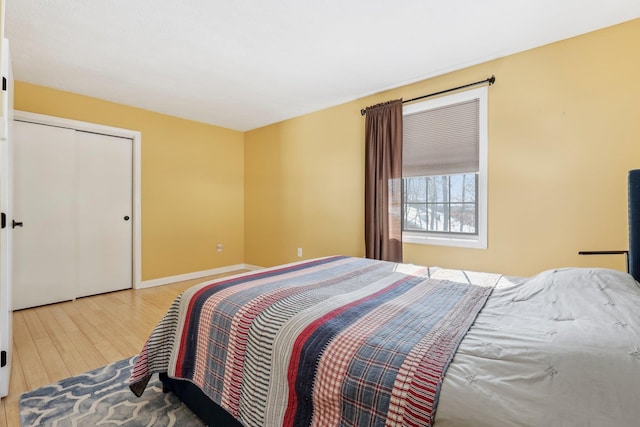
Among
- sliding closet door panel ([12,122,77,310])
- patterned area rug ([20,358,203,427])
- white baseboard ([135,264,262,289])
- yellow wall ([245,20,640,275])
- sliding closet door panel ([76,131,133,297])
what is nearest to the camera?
patterned area rug ([20,358,203,427])

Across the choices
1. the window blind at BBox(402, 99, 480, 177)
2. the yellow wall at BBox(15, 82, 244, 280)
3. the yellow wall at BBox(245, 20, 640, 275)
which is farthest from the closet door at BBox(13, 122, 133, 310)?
the window blind at BBox(402, 99, 480, 177)

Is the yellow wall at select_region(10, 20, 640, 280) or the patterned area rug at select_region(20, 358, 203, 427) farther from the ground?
the yellow wall at select_region(10, 20, 640, 280)

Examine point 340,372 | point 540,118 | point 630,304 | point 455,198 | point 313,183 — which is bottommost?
point 340,372

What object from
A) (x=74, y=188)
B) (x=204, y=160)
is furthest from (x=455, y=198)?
(x=74, y=188)

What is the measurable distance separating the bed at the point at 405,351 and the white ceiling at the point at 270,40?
1.86 meters

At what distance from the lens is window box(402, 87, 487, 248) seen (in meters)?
2.83

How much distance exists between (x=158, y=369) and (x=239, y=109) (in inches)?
133

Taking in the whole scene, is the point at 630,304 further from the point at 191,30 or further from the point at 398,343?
the point at 191,30

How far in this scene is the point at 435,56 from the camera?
269 cm

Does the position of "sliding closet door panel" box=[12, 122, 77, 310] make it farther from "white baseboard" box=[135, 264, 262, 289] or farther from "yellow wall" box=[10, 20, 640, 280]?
"white baseboard" box=[135, 264, 262, 289]

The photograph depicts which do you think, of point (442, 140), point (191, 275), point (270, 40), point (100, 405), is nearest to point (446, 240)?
point (442, 140)

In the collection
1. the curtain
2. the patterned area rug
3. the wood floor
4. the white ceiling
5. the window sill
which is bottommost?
the patterned area rug

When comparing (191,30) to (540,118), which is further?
(540,118)

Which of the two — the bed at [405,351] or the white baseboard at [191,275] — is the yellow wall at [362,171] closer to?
the white baseboard at [191,275]
